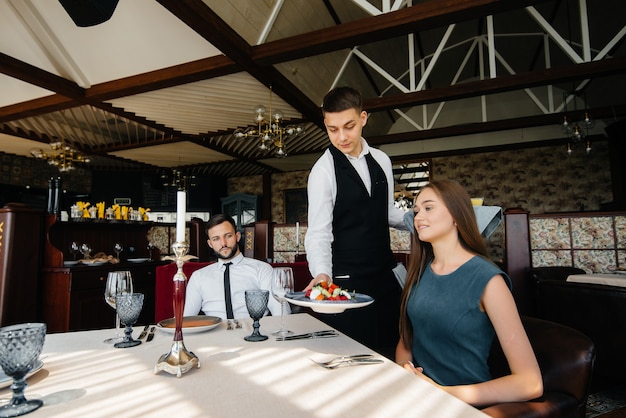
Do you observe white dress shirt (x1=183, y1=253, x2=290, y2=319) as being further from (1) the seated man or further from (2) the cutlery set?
(2) the cutlery set

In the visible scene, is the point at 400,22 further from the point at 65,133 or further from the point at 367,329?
the point at 65,133

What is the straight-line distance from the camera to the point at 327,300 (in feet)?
3.73

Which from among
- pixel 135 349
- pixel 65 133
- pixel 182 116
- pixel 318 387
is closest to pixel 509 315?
pixel 318 387

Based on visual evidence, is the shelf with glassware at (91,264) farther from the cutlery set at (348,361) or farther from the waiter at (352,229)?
the cutlery set at (348,361)

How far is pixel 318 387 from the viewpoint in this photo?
81 centimetres

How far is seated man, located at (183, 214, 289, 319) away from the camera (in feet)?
7.38

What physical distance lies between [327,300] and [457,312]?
40 centimetres

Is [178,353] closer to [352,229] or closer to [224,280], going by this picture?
[352,229]

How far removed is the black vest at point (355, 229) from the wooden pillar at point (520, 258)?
7.77 feet

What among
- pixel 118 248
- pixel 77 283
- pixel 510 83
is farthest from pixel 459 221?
pixel 510 83

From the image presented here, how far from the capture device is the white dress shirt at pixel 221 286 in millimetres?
2247

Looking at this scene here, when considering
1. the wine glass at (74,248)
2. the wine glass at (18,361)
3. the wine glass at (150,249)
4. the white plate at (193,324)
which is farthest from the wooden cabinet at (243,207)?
the wine glass at (18,361)

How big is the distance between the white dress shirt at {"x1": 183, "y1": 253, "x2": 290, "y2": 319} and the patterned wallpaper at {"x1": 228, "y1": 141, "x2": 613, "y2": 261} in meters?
7.28

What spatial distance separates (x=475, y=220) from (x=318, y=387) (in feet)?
2.66
